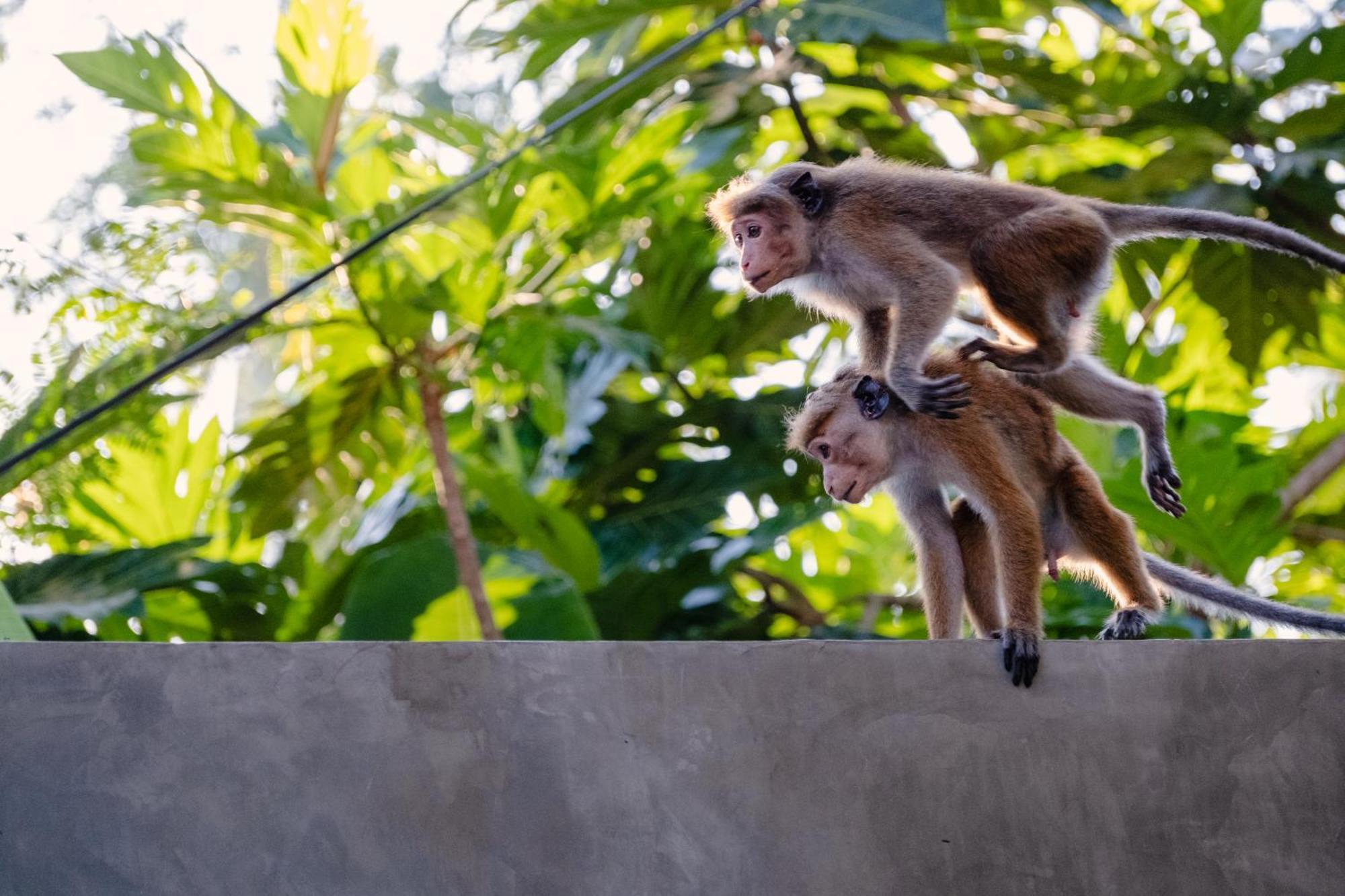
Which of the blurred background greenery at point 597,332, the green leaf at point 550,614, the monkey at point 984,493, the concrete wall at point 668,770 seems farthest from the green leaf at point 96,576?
the monkey at point 984,493

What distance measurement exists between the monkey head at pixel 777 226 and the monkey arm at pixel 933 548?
533mm

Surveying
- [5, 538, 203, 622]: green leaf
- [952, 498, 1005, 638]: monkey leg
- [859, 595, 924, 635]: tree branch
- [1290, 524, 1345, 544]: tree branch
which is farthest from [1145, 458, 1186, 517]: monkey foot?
[1290, 524, 1345, 544]: tree branch

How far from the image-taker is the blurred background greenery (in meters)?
4.41

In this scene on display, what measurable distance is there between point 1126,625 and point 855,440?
2.14ft

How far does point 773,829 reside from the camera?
212cm

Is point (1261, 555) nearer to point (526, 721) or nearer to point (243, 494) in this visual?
point (526, 721)

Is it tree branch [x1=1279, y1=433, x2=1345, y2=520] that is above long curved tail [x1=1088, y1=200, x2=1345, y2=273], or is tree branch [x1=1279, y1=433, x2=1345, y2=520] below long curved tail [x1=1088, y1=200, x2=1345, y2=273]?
below

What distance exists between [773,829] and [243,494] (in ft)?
12.1

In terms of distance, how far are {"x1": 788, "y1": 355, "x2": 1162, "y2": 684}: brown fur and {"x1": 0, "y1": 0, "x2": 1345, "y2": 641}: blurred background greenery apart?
1.25 metres

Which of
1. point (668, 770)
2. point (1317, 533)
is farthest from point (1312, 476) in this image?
point (668, 770)

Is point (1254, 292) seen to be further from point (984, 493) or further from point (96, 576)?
point (96, 576)

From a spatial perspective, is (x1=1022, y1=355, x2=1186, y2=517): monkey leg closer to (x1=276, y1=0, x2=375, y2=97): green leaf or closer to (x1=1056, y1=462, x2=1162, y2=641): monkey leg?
(x1=1056, y1=462, x2=1162, y2=641): monkey leg

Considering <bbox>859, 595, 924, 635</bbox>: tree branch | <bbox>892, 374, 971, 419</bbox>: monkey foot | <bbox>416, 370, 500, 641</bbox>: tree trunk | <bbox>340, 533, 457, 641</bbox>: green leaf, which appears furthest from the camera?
<bbox>859, 595, 924, 635</bbox>: tree branch

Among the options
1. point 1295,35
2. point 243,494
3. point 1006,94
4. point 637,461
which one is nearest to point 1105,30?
point 1295,35
